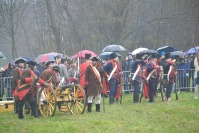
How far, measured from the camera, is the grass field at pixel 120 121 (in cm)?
1152

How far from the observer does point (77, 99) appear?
45.7 ft

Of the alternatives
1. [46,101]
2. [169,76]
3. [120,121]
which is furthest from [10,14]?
[120,121]

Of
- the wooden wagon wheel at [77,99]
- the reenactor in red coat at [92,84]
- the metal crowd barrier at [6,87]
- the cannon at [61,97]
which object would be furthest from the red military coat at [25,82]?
the metal crowd barrier at [6,87]

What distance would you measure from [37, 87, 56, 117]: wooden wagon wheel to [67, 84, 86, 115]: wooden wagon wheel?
602mm

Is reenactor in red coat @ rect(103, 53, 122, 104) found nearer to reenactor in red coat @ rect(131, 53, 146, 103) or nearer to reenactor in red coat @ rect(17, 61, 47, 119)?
reenactor in red coat @ rect(131, 53, 146, 103)

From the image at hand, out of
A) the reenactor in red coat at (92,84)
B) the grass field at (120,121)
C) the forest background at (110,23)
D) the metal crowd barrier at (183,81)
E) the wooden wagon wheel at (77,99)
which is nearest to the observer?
the grass field at (120,121)

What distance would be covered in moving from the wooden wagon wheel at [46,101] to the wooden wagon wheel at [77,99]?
0.60 meters

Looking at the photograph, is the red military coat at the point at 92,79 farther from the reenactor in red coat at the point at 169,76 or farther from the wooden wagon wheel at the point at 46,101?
the reenactor in red coat at the point at 169,76

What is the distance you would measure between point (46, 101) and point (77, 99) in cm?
97

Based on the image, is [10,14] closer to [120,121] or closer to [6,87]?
[6,87]

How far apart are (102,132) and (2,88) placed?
9.46 m

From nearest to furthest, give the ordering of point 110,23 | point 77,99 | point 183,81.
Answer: point 77,99, point 183,81, point 110,23

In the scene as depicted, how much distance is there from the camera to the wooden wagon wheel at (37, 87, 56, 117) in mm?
13587

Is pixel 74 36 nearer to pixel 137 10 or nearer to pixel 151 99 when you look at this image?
pixel 137 10
